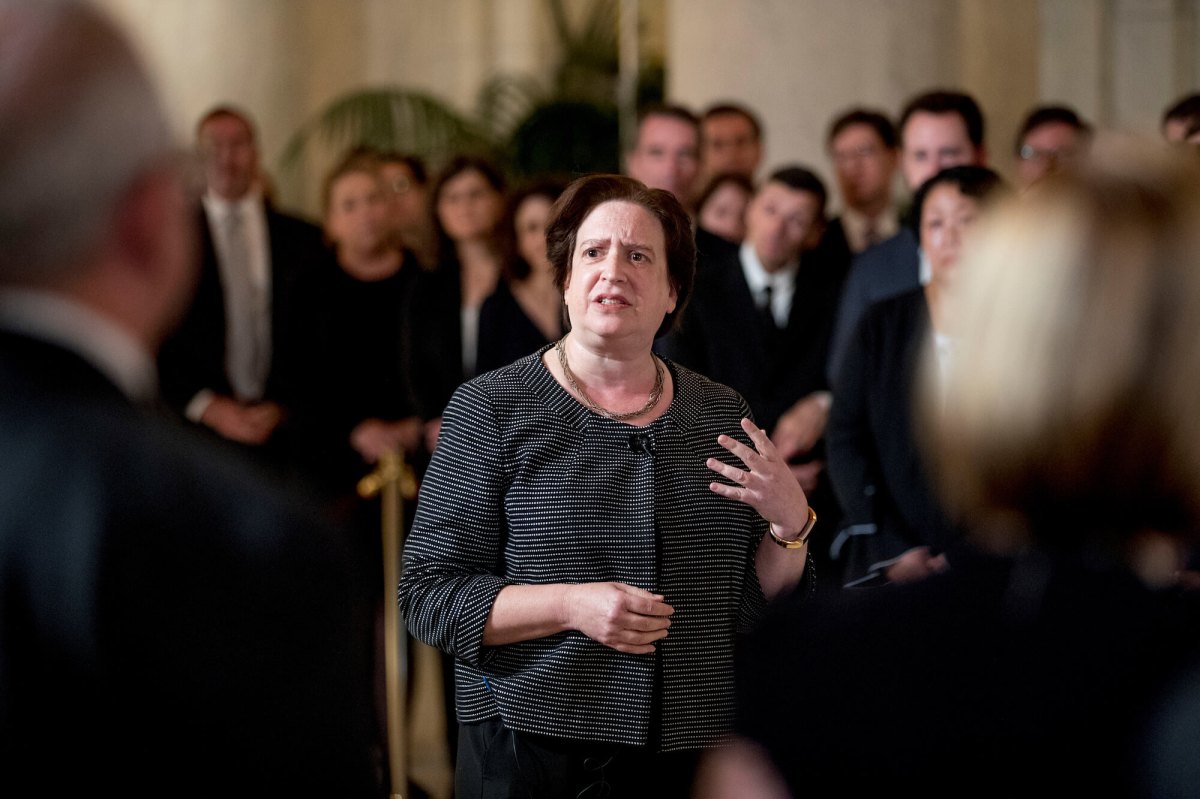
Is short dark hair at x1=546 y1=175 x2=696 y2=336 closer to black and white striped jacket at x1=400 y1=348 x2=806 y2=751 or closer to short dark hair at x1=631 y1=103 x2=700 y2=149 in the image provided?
black and white striped jacket at x1=400 y1=348 x2=806 y2=751

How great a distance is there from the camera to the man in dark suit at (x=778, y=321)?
4.87 meters

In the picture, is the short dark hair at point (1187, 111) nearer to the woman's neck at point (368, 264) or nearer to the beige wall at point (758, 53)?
the beige wall at point (758, 53)

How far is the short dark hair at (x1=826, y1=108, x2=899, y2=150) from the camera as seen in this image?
251 inches

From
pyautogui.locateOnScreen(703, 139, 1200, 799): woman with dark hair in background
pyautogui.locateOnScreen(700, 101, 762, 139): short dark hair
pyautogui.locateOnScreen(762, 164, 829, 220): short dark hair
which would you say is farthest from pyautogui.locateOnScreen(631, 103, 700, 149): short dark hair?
pyautogui.locateOnScreen(703, 139, 1200, 799): woman with dark hair in background

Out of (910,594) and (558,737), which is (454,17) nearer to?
(558,737)

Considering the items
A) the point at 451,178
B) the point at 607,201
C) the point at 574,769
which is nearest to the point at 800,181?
the point at 451,178

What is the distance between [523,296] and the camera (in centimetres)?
534

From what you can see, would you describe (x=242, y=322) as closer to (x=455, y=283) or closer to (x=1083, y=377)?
(x=455, y=283)

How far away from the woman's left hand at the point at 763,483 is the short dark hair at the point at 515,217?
244 cm

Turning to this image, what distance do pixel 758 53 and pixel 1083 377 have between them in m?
6.31

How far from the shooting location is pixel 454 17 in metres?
11.7

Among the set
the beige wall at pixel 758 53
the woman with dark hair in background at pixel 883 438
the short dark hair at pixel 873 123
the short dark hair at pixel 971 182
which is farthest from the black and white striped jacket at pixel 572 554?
the short dark hair at pixel 873 123

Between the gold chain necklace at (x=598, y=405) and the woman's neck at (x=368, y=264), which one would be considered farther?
the woman's neck at (x=368, y=264)

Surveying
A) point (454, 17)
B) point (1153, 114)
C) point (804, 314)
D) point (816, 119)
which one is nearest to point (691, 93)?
point (816, 119)
